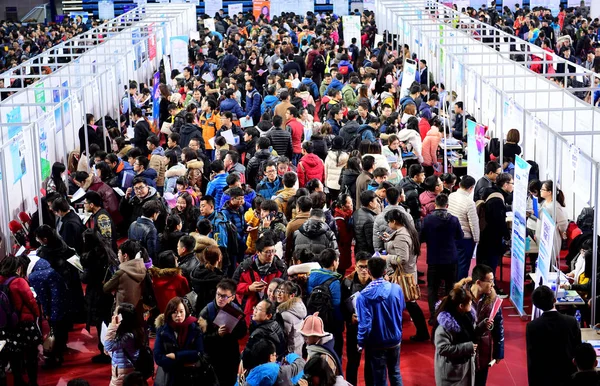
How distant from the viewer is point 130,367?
6.73 metres

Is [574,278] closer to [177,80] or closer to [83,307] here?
[83,307]

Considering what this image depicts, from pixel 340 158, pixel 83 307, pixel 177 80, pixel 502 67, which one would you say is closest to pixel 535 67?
pixel 502 67

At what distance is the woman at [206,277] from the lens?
7562mm

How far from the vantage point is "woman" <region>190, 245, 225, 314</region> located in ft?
24.8

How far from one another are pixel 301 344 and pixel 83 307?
98.1 inches

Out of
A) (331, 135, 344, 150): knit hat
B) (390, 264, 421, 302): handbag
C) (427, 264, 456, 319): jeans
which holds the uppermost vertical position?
(331, 135, 344, 150): knit hat

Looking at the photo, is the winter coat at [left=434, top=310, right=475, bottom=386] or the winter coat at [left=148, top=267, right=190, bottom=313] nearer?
the winter coat at [left=434, top=310, right=475, bottom=386]

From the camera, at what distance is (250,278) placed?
291 inches

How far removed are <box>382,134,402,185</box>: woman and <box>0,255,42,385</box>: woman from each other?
177 inches

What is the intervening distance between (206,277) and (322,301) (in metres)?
1.03

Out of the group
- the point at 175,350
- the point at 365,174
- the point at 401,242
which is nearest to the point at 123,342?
the point at 175,350

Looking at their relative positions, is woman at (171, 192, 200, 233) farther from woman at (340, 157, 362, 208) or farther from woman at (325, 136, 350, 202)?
woman at (325, 136, 350, 202)

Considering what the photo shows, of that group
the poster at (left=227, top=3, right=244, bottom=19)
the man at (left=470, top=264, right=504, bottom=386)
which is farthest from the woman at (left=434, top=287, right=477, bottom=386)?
the poster at (left=227, top=3, right=244, bottom=19)

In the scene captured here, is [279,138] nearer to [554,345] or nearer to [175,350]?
[175,350]
